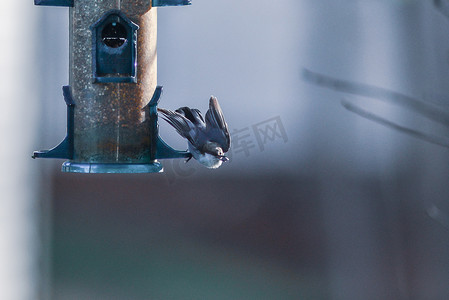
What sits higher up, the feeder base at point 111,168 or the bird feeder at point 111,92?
the bird feeder at point 111,92

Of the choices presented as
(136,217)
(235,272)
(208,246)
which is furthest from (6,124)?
(235,272)

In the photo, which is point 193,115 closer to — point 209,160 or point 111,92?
point 209,160

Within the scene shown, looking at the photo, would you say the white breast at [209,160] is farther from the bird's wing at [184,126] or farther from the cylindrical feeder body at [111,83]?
the cylindrical feeder body at [111,83]

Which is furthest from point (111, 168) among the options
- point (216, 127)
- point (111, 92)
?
point (216, 127)

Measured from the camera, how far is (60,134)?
24.6ft

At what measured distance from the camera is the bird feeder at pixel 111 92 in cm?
329

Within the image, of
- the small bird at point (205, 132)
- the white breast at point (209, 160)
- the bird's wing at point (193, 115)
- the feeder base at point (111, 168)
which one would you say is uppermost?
the bird's wing at point (193, 115)

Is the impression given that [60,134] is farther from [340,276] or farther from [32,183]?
[340,276]

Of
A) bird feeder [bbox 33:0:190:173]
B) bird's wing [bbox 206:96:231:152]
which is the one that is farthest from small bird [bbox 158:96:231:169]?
bird feeder [bbox 33:0:190:173]

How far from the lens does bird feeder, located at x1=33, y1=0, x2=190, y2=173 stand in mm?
3291

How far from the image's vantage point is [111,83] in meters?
3.34

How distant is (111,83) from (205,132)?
0.53 metres

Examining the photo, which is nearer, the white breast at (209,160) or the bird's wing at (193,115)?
the white breast at (209,160)

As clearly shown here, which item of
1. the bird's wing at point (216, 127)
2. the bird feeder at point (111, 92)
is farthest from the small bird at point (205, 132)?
the bird feeder at point (111, 92)
